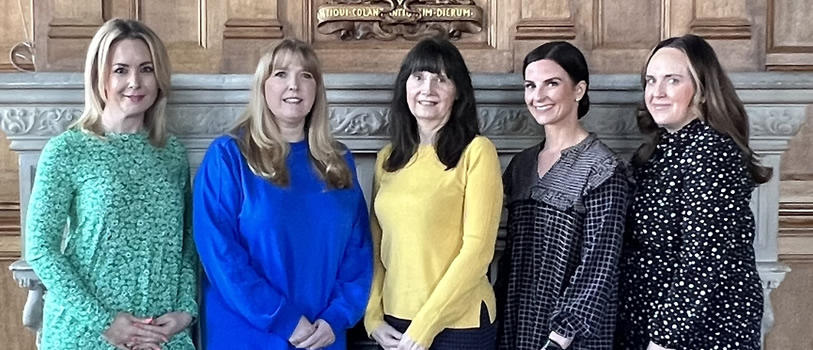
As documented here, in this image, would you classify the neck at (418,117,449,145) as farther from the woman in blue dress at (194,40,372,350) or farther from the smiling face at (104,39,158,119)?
the smiling face at (104,39,158,119)

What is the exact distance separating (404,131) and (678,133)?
2.20 ft

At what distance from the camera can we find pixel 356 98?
2.18 metres

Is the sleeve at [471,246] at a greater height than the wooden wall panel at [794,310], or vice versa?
the sleeve at [471,246]

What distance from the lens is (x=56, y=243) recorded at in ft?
6.01

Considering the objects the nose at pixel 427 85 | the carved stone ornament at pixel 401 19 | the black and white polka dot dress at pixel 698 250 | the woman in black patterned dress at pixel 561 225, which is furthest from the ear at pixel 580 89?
the carved stone ornament at pixel 401 19

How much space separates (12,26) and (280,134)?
1.08 metres

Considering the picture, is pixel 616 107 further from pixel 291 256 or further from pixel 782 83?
pixel 291 256

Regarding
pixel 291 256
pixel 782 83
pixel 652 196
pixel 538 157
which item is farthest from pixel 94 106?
pixel 782 83

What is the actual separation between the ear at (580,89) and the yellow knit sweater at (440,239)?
10.4 inches

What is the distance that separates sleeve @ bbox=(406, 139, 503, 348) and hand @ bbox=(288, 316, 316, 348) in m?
0.24

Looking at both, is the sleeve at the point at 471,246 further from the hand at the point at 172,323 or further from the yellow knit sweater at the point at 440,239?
the hand at the point at 172,323

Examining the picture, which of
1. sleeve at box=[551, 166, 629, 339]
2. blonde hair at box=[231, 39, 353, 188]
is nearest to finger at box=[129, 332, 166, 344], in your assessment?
blonde hair at box=[231, 39, 353, 188]

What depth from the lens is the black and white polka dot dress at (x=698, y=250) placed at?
175cm

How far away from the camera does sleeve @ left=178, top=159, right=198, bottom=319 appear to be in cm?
196
